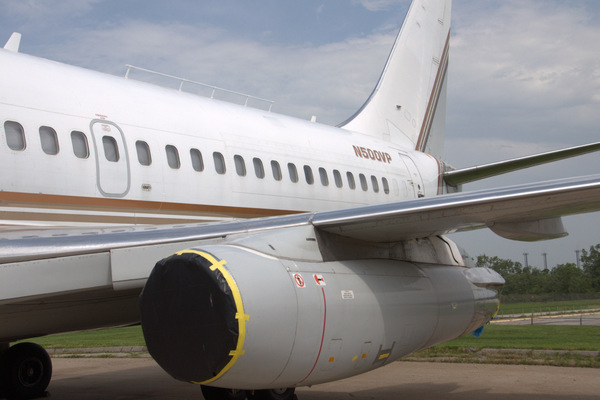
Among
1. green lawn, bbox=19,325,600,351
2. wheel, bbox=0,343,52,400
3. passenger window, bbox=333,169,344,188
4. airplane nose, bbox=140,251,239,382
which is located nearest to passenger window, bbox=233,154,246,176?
passenger window, bbox=333,169,344,188

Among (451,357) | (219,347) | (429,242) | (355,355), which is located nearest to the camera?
(219,347)

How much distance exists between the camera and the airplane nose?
411 cm

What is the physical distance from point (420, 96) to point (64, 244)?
1035 cm

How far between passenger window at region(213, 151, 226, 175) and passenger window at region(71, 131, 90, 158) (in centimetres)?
164

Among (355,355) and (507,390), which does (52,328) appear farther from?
(507,390)

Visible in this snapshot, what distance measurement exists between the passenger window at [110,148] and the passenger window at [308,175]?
9.99 ft

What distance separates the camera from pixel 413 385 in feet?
29.1

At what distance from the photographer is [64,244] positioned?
462 centimetres

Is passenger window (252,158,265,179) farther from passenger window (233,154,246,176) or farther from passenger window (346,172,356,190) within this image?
passenger window (346,172,356,190)

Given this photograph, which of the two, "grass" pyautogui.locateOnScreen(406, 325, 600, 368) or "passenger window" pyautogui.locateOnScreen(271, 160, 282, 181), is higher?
"passenger window" pyautogui.locateOnScreen(271, 160, 282, 181)

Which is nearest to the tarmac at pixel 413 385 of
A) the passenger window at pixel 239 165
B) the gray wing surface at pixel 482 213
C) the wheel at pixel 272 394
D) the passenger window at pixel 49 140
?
the wheel at pixel 272 394

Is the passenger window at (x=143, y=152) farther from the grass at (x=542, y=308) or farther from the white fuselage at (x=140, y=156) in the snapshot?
the grass at (x=542, y=308)

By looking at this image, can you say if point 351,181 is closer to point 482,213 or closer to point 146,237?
point 482,213

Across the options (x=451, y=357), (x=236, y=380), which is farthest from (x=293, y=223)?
(x=451, y=357)
